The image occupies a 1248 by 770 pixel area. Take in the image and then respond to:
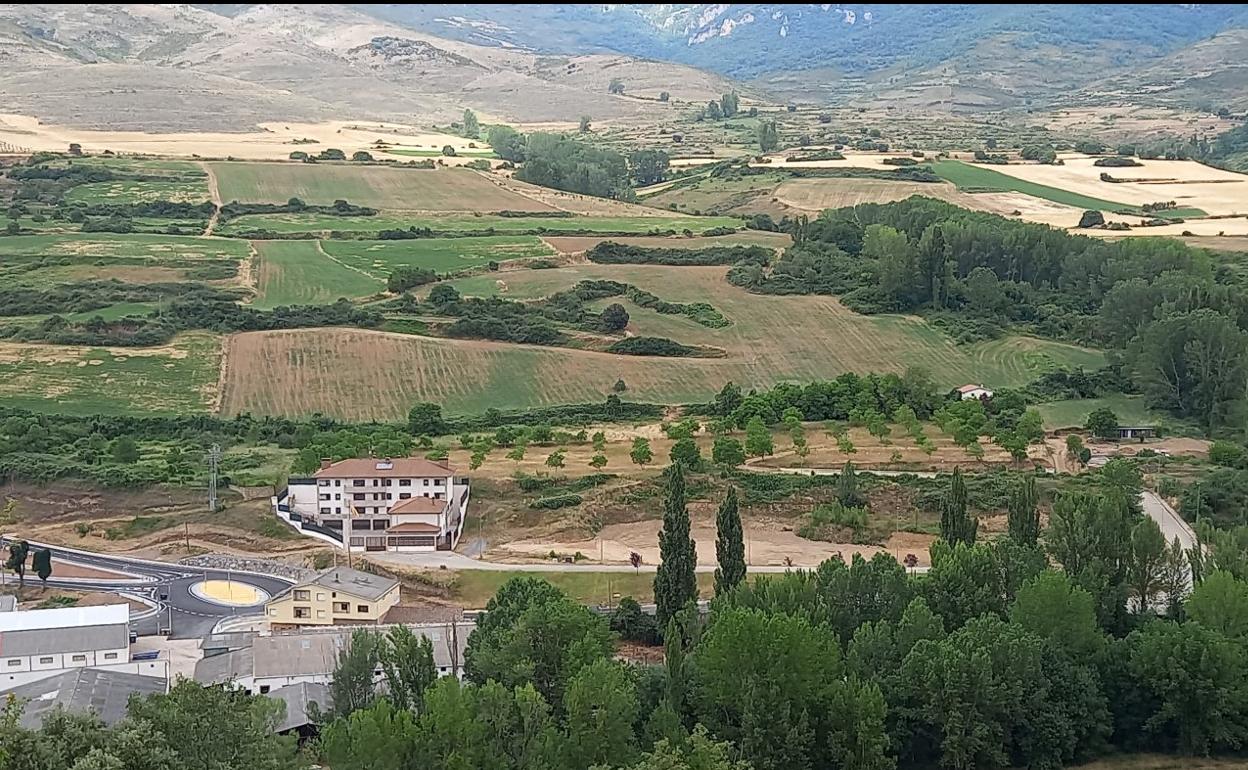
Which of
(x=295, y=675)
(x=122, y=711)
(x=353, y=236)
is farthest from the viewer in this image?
(x=353, y=236)

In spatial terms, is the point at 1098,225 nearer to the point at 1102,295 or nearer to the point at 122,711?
the point at 1102,295

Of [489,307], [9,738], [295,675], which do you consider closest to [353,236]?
[489,307]

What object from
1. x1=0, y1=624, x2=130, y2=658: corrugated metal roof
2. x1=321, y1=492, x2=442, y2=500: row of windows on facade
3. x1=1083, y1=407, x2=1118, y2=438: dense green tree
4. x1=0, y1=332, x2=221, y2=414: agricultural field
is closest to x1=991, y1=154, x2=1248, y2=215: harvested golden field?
x1=1083, y1=407, x2=1118, y2=438: dense green tree

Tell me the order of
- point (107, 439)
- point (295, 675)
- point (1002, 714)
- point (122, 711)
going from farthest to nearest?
point (107, 439) < point (295, 675) < point (122, 711) < point (1002, 714)

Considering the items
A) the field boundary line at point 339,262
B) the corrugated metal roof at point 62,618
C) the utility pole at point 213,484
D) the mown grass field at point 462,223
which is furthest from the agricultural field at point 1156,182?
the corrugated metal roof at point 62,618

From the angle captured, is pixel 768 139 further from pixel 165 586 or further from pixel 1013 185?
pixel 165 586

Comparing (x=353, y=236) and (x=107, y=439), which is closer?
(x=107, y=439)
